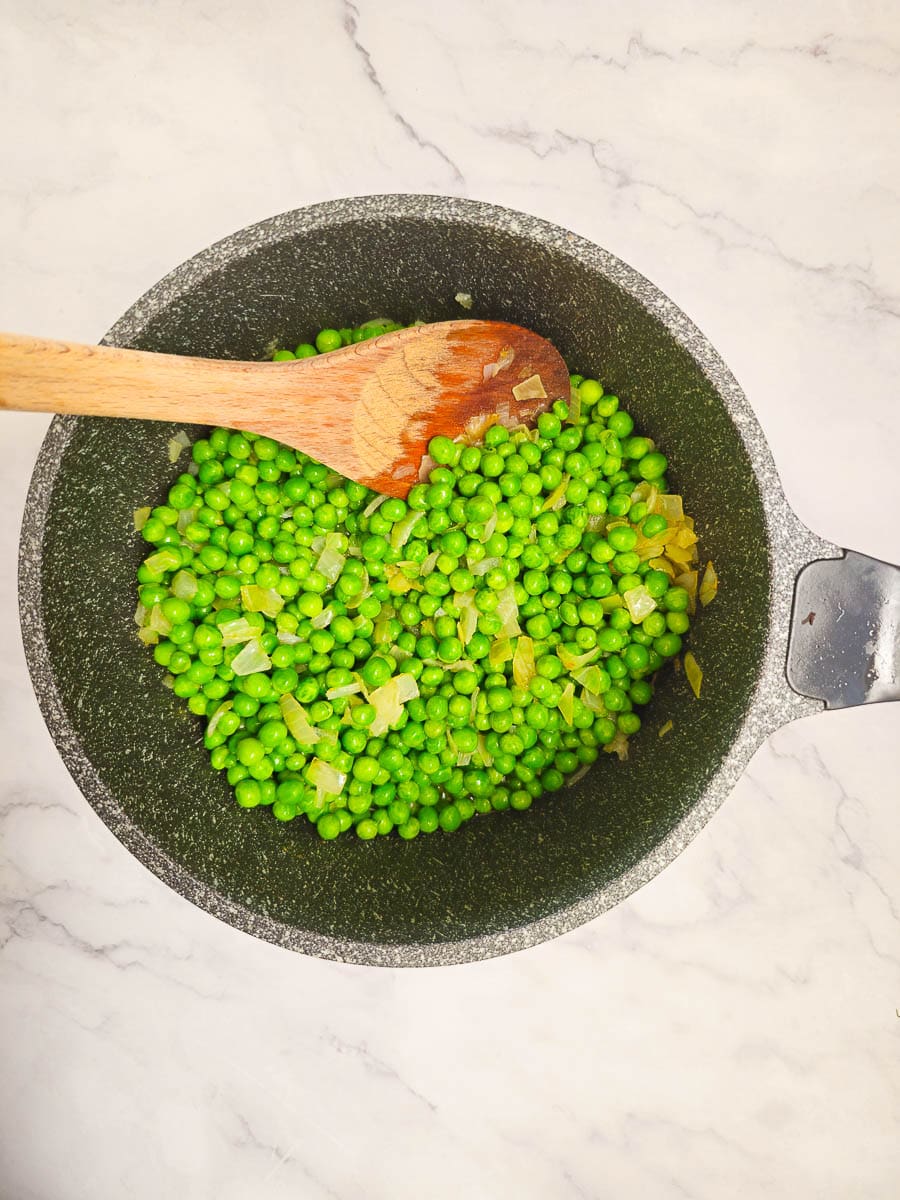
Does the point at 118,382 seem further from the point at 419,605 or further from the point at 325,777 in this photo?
the point at 325,777

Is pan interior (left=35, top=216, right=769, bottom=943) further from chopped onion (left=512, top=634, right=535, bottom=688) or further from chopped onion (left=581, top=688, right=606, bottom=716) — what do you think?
chopped onion (left=512, top=634, right=535, bottom=688)

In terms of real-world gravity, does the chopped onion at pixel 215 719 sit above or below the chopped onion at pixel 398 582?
below

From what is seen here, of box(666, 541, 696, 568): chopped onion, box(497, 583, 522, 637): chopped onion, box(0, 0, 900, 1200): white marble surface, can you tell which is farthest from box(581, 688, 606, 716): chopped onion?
box(0, 0, 900, 1200): white marble surface

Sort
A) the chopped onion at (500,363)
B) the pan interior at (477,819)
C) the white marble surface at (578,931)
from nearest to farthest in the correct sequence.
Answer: the pan interior at (477,819) → the chopped onion at (500,363) → the white marble surface at (578,931)

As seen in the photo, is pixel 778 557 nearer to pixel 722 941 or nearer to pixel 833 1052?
pixel 722 941

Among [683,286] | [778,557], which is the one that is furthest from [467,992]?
[683,286]

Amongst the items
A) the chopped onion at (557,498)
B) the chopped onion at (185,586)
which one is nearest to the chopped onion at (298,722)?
the chopped onion at (185,586)

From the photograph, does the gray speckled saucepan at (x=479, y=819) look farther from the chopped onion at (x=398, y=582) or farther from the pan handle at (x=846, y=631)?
the chopped onion at (x=398, y=582)
